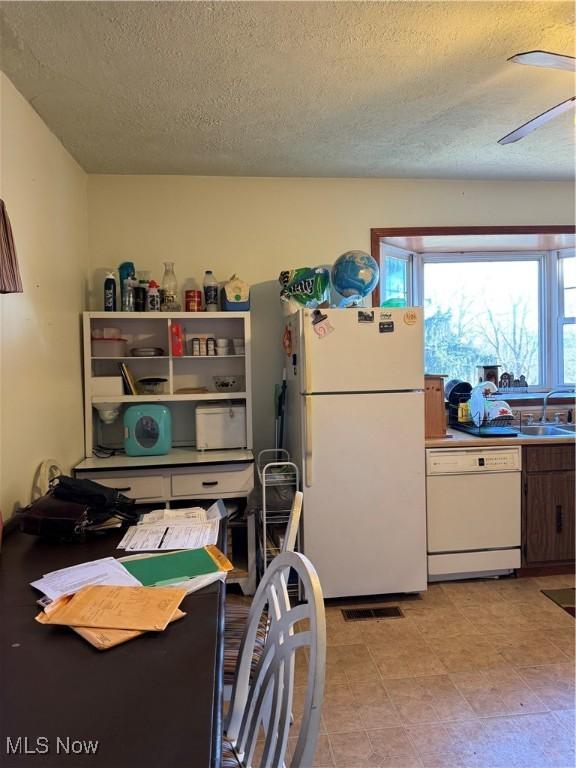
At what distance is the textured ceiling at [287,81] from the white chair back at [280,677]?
5.84ft

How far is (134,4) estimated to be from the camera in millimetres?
1622

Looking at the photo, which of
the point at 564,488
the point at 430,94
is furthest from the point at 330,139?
the point at 564,488

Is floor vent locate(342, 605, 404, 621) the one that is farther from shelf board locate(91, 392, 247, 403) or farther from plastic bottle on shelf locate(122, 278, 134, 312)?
plastic bottle on shelf locate(122, 278, 134, 312)

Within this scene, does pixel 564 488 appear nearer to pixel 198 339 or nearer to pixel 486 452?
pixel 486 452

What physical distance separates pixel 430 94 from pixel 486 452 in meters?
1.94

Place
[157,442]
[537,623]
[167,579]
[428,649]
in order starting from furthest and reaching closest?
[157,442], [537,623], [428,649], [167,579]

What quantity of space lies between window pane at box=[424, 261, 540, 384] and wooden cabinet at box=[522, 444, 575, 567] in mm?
924

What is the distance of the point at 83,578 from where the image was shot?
4.35ft

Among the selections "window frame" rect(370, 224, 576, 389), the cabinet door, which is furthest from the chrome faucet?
the cabinet door

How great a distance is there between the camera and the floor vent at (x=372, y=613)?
268cm

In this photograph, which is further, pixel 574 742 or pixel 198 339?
pixel 198 339

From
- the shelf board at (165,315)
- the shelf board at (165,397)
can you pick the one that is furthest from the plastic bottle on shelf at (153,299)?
the shelf board at (165,397)

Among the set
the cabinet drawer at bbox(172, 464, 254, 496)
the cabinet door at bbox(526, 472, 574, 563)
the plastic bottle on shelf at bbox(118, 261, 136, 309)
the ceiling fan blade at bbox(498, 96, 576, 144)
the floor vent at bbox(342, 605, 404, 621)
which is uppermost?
the ceiling fan blade at bbox(498, 96, 576, 144)

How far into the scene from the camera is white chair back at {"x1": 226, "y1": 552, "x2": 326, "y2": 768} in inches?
34.9
